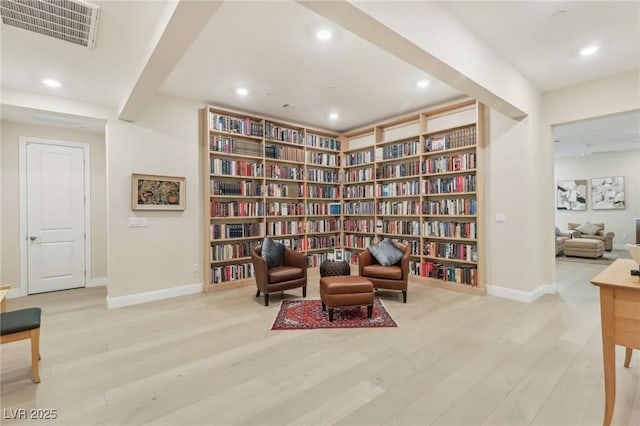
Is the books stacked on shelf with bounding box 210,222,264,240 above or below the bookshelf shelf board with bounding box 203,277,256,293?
above

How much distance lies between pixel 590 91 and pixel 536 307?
2924mm

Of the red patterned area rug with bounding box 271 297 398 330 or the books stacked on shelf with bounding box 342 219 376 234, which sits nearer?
the red patterned area rug with bounding box 271 297 398 330

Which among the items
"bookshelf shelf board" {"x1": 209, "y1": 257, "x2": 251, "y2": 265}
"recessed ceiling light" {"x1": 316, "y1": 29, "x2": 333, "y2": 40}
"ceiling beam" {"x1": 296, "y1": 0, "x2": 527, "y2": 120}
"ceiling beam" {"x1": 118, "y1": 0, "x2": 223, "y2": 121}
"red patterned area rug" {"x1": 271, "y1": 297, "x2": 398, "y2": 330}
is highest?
"recessed ceiling light" {"x1": 316, "y1": 29, "x2": 333, "y2": 40}

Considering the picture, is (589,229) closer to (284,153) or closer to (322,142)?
(322,142)

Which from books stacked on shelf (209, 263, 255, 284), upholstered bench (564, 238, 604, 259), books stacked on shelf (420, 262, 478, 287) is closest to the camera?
books stacked on shelf (420, 262, 478, 287)

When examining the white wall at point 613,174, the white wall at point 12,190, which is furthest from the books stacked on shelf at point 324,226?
the white wall at point 613,174

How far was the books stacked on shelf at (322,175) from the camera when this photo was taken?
6.03 metres

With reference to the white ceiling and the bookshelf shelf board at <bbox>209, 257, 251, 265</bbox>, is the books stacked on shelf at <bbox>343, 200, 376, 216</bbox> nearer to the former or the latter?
the white ceiling

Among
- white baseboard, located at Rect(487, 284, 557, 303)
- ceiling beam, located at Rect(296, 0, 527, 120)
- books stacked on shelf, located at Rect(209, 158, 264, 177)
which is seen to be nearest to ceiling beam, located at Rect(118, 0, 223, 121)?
ceiling beam, located at Rect(296, 0, 527, 120)

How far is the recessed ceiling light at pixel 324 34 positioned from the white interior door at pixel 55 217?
15.5ft

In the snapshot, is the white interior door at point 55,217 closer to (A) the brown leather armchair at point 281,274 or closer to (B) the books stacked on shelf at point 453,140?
(A) the brown leather armchair at point 281,274

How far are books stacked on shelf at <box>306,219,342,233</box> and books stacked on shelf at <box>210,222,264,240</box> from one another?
108 cm

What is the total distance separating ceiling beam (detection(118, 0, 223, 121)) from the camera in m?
1.93

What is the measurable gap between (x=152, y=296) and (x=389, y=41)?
435 cm
